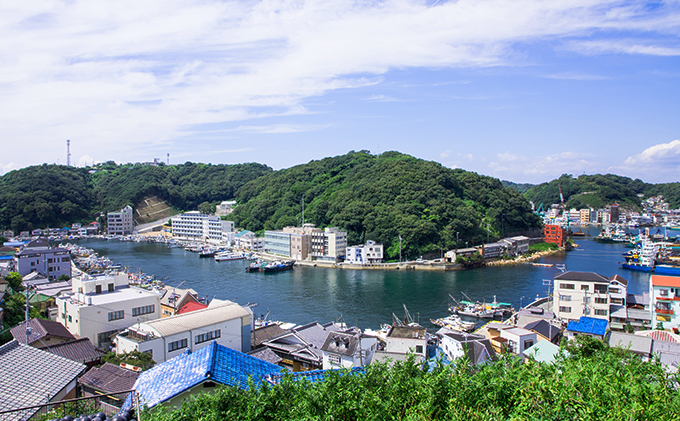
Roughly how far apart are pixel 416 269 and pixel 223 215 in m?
20.7

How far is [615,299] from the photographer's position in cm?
985

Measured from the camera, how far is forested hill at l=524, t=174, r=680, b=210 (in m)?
45.9

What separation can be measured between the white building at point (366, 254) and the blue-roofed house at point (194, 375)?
621 inches

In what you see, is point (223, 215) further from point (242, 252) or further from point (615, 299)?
point (615, 299)

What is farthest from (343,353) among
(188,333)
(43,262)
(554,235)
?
(554,235)

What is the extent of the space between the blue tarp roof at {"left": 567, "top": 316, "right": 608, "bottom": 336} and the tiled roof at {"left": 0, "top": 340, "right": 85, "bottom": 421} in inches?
328

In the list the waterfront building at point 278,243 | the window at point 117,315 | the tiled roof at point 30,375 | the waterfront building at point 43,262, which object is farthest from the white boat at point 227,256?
the tiled roof at point 30,375

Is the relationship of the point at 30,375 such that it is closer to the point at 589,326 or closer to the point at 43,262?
the point at 589,326

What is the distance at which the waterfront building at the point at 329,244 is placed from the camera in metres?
20.5

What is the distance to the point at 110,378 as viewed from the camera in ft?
15.2

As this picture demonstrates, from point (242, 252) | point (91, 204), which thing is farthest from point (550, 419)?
point (91, 204)

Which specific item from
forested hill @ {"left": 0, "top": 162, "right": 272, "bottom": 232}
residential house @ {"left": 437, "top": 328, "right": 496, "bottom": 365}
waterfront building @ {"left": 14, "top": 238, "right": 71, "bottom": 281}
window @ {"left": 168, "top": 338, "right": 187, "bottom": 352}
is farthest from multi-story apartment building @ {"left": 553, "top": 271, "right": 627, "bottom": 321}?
forested hill @ {"left": 0, "top": 162, "right": 272, "bottom": 232}

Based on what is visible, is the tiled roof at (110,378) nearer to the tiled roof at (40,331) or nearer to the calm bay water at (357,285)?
the tiled roof at (40,331)

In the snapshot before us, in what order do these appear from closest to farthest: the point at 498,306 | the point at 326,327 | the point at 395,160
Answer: the point at 326,327 → the point at 498,306 → the point at 395,160
